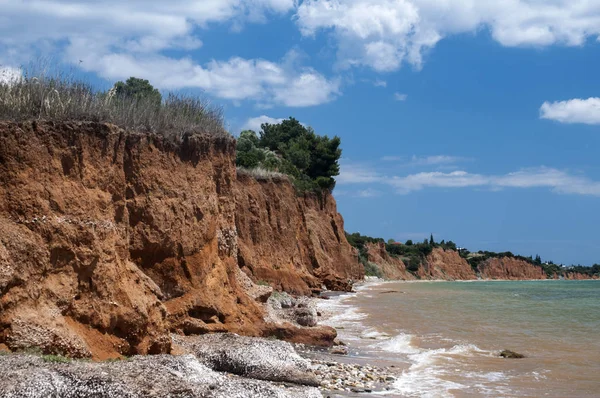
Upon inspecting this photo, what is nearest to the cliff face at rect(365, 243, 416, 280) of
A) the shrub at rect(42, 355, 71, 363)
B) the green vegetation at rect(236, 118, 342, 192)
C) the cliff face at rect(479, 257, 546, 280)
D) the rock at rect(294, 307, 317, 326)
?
the green vegetation at rect(236, 118, 342, 192)

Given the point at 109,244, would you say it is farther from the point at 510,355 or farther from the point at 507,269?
the point at 507,269

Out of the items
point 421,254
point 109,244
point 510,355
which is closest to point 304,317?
point 510,355

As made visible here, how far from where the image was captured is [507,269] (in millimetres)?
148875

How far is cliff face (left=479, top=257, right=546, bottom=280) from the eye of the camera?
472 ft

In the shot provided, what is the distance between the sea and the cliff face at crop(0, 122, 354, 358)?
4225 millimetres

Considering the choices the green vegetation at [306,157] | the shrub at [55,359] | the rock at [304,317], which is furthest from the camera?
the green vegetation at [306,157]

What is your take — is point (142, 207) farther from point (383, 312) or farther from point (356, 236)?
point (356, 236)

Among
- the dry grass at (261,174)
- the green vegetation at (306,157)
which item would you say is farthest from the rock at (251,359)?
the green vegetation at (306,157)

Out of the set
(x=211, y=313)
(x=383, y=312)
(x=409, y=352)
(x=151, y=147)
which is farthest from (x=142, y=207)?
(x=383, y=312)

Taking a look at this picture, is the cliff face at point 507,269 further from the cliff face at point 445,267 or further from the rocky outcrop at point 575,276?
the rocky outcrop at point 575,276

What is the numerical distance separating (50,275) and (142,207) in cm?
369

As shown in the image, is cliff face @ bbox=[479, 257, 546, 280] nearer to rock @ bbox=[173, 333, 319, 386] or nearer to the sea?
the sea

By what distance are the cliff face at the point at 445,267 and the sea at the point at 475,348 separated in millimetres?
83318

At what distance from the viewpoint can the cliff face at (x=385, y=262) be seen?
9562cm
